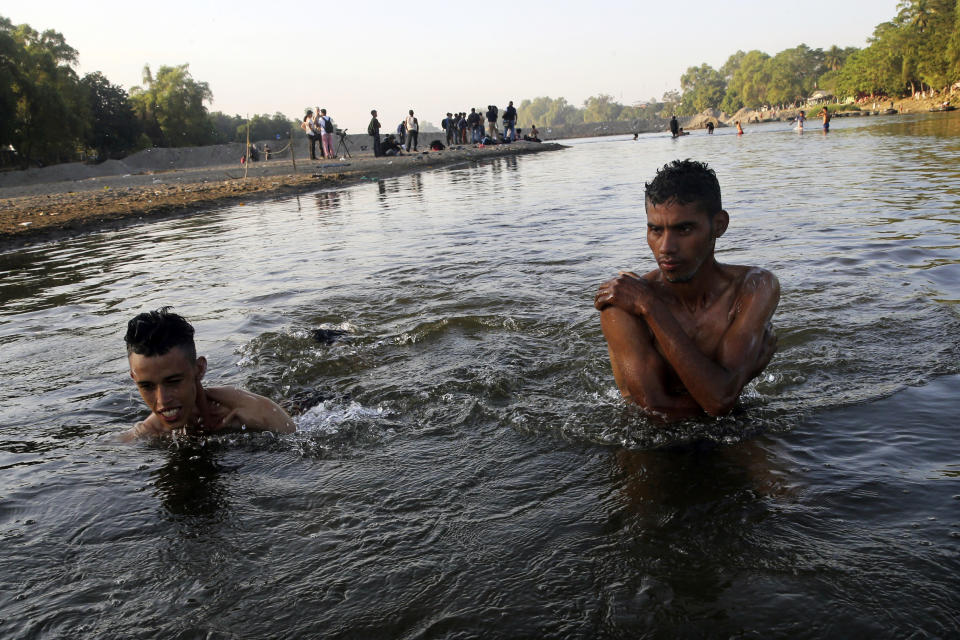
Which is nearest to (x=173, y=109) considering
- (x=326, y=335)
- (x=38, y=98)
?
(x=38, y=98)

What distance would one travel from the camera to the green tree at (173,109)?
176ft

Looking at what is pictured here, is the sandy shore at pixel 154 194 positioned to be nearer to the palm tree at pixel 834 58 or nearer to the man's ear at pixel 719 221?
the man's ear at pixel 719 221

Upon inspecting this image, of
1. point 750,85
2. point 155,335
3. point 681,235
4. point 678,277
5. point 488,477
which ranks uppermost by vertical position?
point 750,85

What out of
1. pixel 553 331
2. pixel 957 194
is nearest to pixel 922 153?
pixel 957 194

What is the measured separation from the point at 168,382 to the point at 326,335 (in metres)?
2.08

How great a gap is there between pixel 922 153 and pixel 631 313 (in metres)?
18.2

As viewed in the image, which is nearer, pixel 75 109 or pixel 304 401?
pixel 304 401

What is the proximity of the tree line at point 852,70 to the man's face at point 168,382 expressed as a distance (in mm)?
73252

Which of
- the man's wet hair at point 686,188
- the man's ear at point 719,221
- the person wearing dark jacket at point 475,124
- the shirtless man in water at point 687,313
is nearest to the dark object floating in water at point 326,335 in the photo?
the shirtless man in water at point 687,313

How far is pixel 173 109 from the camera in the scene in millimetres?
54094

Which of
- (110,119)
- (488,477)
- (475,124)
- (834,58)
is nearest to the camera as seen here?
(488,477)

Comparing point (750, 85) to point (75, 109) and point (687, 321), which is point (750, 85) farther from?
point (687, 321)

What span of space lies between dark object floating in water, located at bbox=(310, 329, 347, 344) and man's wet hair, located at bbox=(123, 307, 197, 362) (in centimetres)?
194

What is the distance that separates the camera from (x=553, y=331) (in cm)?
532
